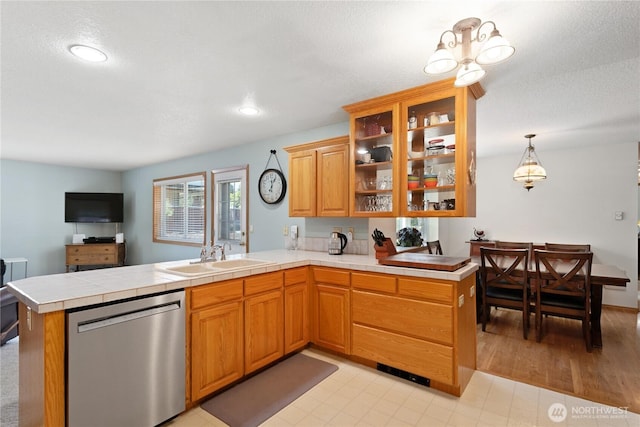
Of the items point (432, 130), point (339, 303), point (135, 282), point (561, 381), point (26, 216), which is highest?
point (432, 130)

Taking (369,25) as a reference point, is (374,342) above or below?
below

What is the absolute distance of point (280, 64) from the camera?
2.19 metres

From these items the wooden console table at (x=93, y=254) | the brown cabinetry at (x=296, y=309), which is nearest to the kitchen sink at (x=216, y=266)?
the brown cabinetry at (x=296, y=309)

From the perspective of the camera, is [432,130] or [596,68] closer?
[596,68]

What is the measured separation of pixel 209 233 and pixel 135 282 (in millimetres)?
3081

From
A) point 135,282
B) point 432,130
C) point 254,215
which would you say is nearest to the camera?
point 135,282

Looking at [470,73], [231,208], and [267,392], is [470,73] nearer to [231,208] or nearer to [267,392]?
[267,392]

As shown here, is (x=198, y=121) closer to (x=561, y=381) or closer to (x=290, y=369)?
(x=290, y=369)

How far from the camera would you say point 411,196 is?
8.97 ft

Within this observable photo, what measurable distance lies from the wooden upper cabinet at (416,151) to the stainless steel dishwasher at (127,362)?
1.88m

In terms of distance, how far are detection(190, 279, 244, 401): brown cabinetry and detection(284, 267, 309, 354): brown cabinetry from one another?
0.49 meters

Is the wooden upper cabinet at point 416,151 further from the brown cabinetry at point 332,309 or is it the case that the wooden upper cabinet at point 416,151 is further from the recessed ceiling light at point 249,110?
the recessed ceiling light at point 249,110

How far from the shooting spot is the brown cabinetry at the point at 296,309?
2.74 m

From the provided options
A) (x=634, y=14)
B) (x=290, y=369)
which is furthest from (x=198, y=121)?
(x=634, y=14)
